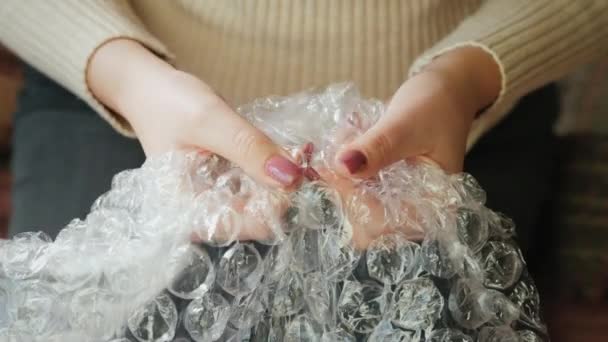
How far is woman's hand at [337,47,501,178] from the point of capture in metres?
0.54

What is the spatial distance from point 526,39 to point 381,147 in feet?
0.91

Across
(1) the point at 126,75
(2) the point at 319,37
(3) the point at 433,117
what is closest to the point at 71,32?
(1) the point at 126,75

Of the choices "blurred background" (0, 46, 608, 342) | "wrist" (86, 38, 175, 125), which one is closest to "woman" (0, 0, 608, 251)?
"wrist" (86, 38, 175, 125)

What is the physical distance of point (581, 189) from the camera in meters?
1.12

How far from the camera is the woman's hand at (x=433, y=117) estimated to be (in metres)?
0.54

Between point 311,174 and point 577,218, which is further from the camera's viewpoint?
point 577,218

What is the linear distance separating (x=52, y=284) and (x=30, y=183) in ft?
0.84

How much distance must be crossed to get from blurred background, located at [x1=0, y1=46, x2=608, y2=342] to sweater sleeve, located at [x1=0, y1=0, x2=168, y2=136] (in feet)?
1.45

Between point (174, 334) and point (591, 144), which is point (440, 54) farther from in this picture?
point (591, 144)

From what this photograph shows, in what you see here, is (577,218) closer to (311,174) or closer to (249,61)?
(249,61)

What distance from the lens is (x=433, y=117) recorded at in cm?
61

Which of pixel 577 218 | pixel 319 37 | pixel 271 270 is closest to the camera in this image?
pixel 271 270

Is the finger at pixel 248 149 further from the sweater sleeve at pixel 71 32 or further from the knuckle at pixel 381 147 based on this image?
the sweater sleeve at pixel 71 32

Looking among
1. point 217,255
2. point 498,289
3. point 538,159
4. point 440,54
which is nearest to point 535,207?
point 538,159
